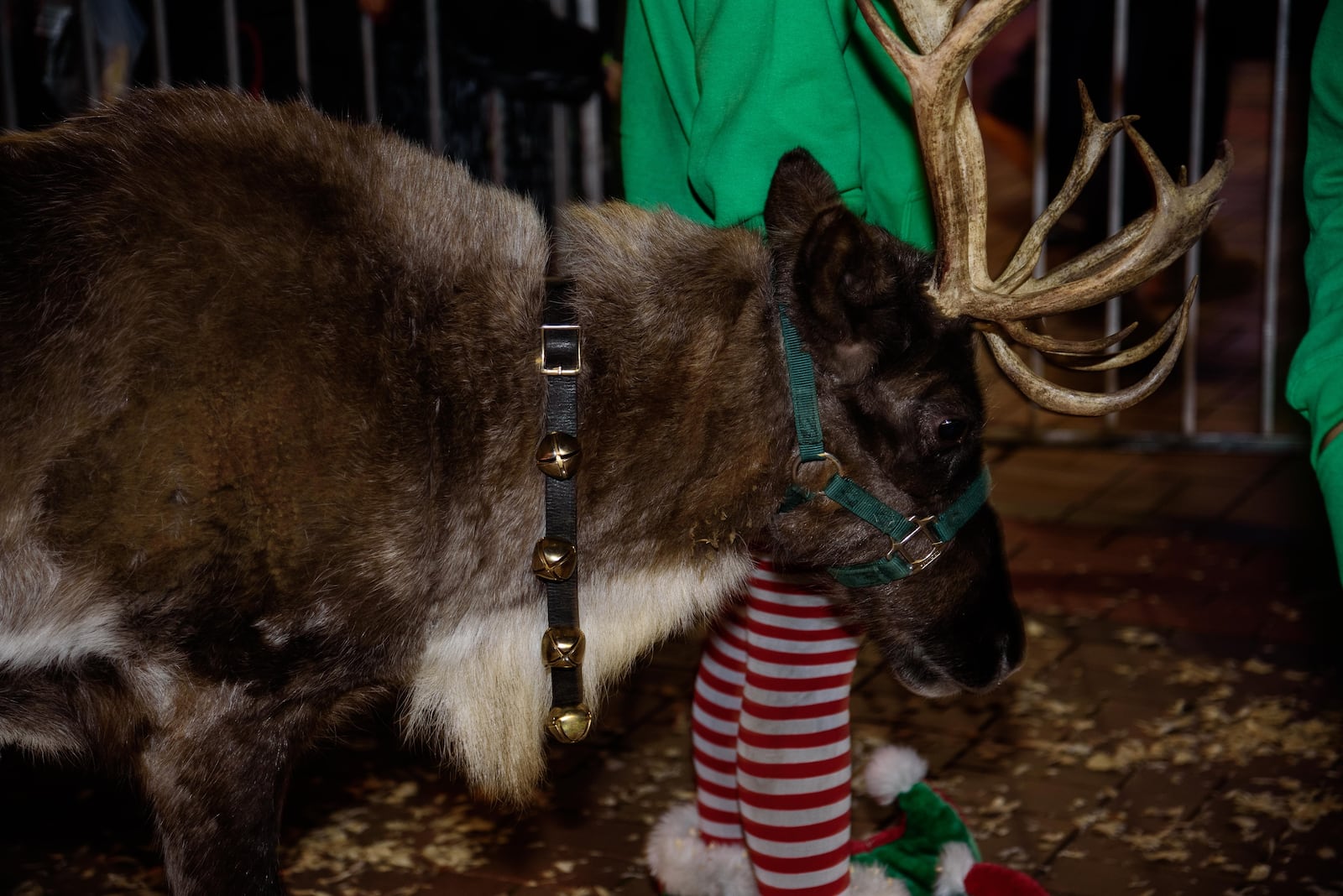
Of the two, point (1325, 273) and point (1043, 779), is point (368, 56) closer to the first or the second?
point (1043, 779)

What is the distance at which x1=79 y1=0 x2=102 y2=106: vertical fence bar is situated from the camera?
17.6 ft

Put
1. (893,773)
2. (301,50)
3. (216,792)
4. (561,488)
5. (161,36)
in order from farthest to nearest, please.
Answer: (161,36)
(301,50)
(893,773)
(561,488)
(216,792)

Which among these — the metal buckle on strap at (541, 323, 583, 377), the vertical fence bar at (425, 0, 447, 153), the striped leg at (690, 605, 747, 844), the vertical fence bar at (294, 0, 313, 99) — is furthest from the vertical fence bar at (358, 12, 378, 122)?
the metal buckle on strap at (541, 323, 583, 377)

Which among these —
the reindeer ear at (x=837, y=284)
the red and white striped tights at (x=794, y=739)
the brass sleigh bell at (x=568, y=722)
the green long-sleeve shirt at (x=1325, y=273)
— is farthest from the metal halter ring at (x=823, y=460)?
the green long-sleeve shirt at (x=1325, y=273)

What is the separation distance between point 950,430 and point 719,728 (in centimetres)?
86

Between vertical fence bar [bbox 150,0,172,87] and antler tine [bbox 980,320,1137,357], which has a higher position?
vertical fence bar [bbox 150,0,172,87]

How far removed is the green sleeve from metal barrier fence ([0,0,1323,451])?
209cm

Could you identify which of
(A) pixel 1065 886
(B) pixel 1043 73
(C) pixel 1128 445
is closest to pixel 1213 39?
(B) pixel 1043 73

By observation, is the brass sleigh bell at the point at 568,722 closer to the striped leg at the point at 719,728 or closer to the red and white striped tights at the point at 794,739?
the red and white striped tights at the point at 794,739

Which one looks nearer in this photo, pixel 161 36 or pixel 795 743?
pixel 795 743

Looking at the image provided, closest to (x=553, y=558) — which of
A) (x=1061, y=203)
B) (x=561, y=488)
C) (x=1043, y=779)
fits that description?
(x=561, y=488)

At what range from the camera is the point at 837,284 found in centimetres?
239

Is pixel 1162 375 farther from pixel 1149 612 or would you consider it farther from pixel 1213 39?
pixel 1213 39

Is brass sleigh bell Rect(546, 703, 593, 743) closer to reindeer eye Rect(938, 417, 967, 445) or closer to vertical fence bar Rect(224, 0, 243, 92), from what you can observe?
reindeer eye Rect(938, 417, 967, 445)
